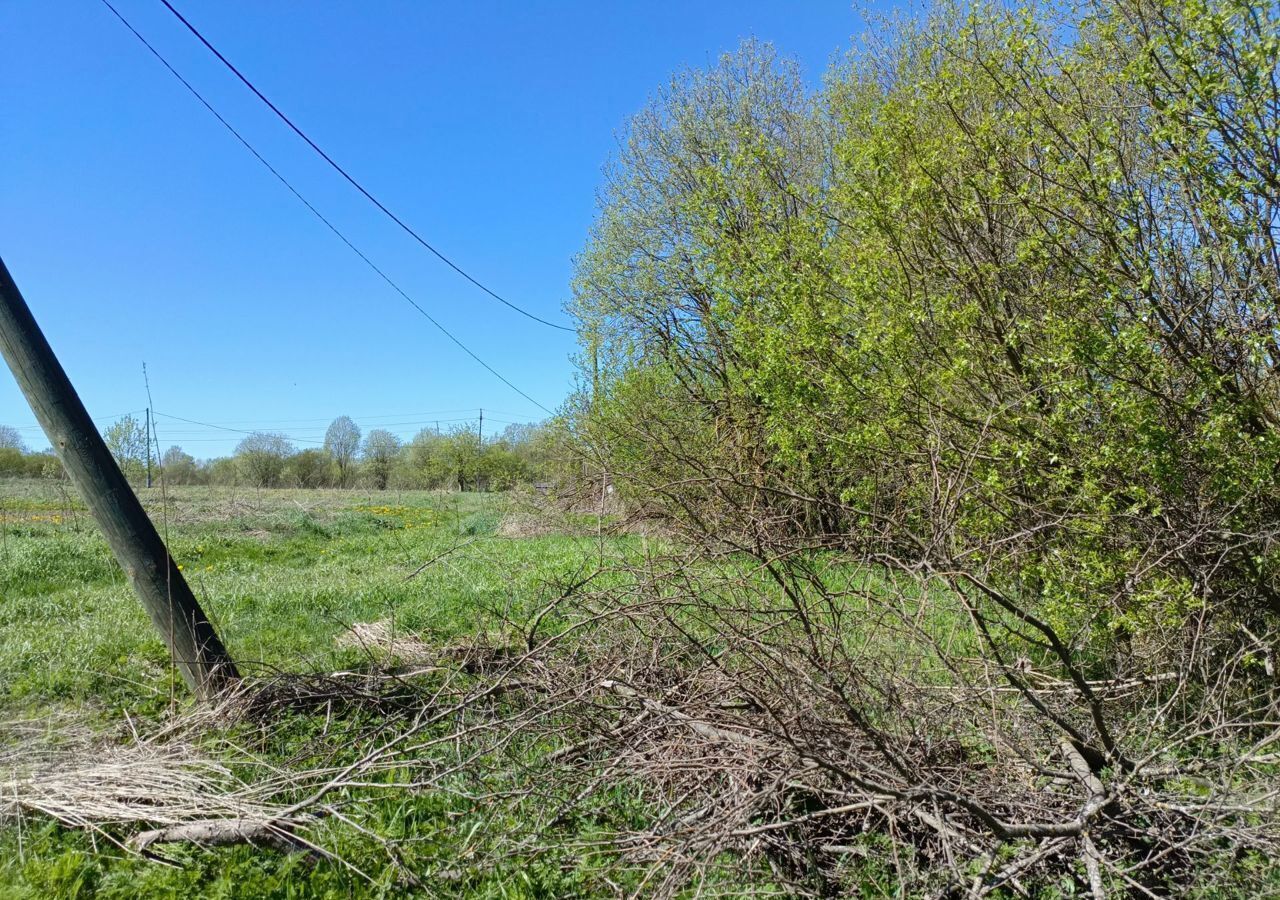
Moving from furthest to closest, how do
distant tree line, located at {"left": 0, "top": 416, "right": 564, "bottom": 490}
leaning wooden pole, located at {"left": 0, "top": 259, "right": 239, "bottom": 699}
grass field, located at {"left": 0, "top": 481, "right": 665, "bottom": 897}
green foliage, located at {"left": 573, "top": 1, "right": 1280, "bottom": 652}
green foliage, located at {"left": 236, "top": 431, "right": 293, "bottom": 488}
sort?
1. green foliage, located at {"left": 236, "top": 431, "right": 293, "bottom": 488}
2. distant tree line, located at {"left": 0, "top": 416, "right": 564, "bottom": 490}
3. leaning wooden pole, located at {"left": 0, "top": 259, "right": 239, "bottom": 699}
4. green foliage, located at {"left": 573, "top": 1, "right": 1280, "bottom": 652}
5. grass field, located at {"left": 0, "top": 481, "right": 665, "bottom": 897}

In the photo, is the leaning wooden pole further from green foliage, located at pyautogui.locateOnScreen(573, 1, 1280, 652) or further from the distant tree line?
the distant tree line

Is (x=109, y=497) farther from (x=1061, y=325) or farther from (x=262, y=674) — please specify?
(x=1061, y=325)

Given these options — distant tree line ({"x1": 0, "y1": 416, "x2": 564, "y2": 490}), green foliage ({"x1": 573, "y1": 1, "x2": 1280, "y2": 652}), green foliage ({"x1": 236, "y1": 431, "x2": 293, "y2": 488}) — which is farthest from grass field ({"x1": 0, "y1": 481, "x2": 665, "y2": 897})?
green foliage ({"x1": 236, "y1": 431, "x2": 293, "y2": 488})

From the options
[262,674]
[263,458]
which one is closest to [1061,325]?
[262,674]

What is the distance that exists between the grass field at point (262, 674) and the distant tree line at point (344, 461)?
2527 centimetres

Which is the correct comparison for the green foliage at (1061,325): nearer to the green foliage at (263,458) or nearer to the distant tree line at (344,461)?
the distant tree line at (344,461)

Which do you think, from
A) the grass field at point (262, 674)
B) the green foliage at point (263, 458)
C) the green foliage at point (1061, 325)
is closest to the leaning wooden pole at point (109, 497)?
→ the grass field at point (262, 674)

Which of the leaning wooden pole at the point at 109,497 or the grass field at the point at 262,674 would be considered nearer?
the grass field at the point at 262,674

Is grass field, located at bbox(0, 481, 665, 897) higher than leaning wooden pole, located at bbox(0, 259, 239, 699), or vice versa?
leaning wooden pole, located at bbox(0, 259, 239, 699)

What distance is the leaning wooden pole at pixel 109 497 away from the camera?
432cm

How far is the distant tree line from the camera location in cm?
3941

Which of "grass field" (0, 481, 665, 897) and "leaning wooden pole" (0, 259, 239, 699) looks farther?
"leaning wooden pole" (0, 259, 239, 699)

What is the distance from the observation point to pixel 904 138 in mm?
5520

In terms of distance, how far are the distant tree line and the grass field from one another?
25.3m
